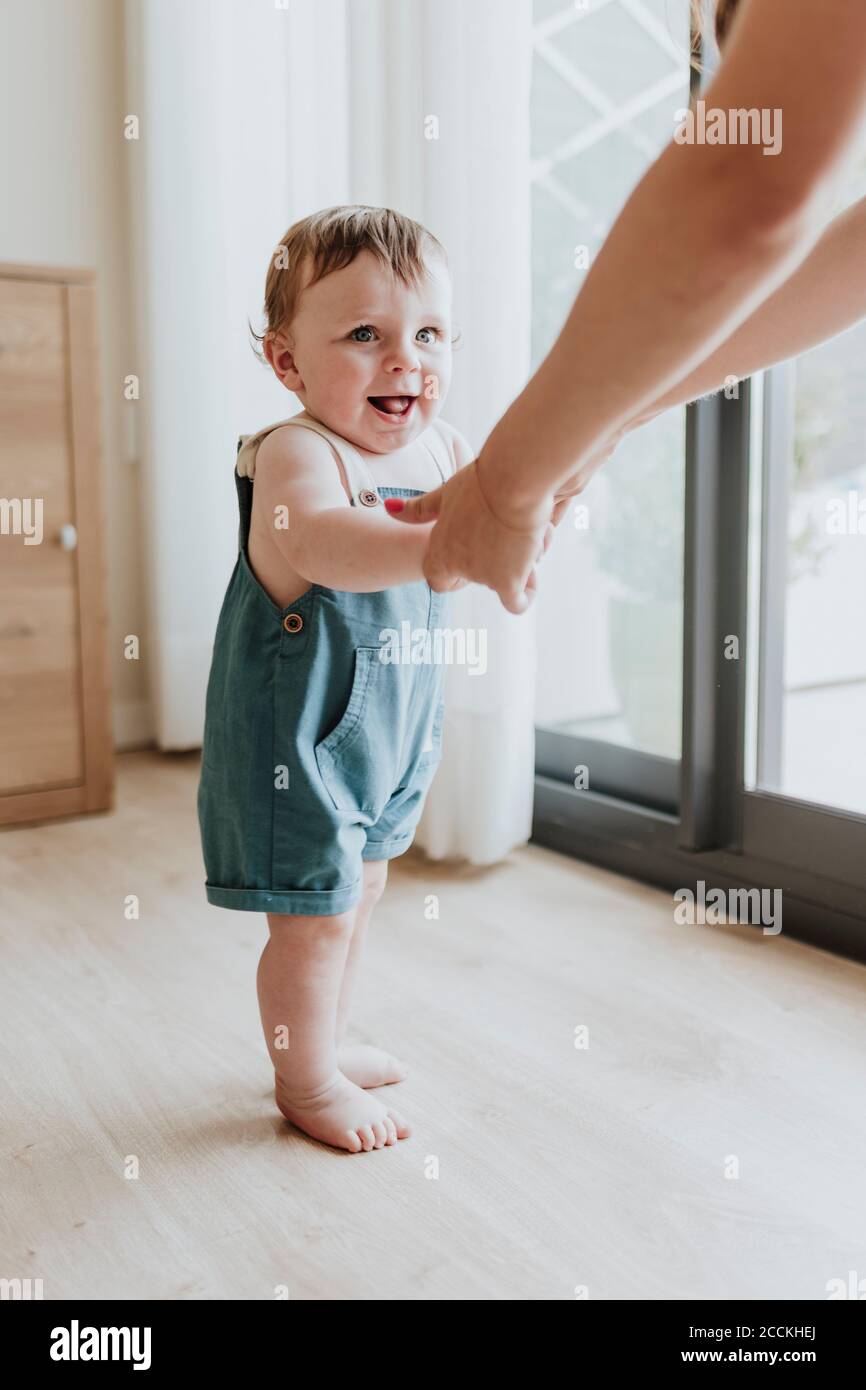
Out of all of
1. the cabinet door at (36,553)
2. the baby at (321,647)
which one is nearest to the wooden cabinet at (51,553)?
the cabinet door at (36,553)

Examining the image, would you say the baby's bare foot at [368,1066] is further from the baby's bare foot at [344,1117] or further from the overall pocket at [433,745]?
the overall pocket at [433,745]

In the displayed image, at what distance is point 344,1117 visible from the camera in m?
1.01

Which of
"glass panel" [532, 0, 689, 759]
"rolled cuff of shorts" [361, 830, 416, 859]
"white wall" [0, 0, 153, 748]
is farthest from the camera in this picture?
"white wall" [0, 0, 153, 748]

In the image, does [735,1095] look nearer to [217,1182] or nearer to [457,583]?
[217,1182]

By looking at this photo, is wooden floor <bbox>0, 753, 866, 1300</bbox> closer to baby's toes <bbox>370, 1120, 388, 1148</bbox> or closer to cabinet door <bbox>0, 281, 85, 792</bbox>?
baby's toes <bbox>370, 1120, 388, 1148</bbox>

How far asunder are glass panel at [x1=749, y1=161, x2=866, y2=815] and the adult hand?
2.92 feet

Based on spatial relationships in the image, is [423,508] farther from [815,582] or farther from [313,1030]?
[815,582]

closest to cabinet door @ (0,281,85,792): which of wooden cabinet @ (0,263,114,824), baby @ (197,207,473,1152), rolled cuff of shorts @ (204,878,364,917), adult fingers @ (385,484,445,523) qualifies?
wooden cabinet @ (0,263,114,824)

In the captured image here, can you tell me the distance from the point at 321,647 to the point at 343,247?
302mm

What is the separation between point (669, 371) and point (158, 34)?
6.36 feet

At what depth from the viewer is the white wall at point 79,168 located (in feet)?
7.32

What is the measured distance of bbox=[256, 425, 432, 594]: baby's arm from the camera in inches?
32.2

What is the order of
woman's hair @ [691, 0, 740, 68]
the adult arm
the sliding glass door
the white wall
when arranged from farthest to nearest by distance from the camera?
the white wall → the sliding glass door → woman's hair @ [691, 0, 740, 68] → the adult arm

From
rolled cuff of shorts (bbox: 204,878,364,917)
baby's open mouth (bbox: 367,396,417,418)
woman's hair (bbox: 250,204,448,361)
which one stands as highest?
woman's hair (bbox: 250,204,448,361)
